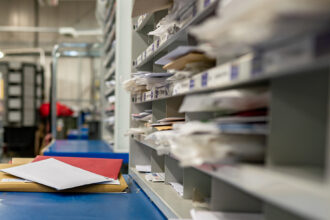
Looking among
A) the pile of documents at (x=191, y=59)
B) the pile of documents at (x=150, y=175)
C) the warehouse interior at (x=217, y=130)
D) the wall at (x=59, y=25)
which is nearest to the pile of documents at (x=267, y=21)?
the warehouse interior at (x=217, y=130)

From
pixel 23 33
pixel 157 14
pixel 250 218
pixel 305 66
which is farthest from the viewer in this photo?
pixel 23 33

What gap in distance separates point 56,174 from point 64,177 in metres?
0.07

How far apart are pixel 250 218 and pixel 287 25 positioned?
64 cm

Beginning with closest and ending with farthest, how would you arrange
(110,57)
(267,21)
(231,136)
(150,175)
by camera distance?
(267,21) < (231,136) < (150,175) < (110,57)

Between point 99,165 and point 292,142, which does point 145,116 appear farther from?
point 292,142

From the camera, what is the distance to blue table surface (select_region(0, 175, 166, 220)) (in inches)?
45.9

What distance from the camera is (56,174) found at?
62.1 inches

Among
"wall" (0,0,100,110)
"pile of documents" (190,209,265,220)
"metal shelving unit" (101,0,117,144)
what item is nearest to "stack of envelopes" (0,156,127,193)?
"pile of documents" (190,209,265,220)

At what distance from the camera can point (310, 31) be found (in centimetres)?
44

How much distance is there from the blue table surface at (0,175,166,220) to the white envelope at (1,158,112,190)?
0.06 m

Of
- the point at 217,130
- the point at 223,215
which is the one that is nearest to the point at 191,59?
the point at 217,130

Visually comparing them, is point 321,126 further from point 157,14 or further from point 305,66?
point 157,14

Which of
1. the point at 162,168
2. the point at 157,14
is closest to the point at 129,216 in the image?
the point at 162,168

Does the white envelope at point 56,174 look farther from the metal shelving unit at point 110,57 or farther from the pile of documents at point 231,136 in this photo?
the metal shelving unit at point 110,57
